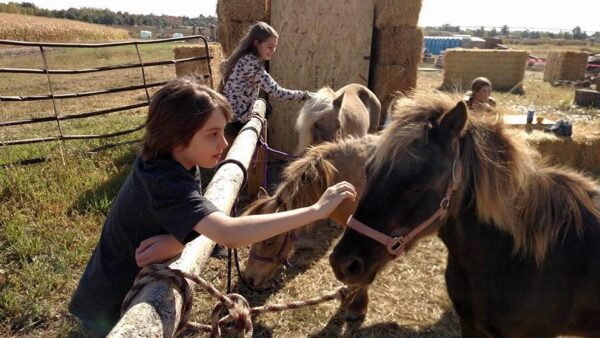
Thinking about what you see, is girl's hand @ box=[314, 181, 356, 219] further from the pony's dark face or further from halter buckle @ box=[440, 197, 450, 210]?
halter buckle @ box=[440, 197, 450, 210]

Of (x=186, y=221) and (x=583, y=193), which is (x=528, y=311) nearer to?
(x=583, y=193)

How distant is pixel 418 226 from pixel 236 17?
559cm

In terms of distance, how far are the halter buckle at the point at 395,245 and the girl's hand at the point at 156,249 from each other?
0.84 metres

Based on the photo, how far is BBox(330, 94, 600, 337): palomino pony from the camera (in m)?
1.74

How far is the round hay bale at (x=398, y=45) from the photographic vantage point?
6.71m

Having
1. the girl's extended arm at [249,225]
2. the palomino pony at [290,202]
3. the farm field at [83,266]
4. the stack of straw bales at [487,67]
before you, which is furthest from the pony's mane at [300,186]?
the stack of straw bales at [487,67]

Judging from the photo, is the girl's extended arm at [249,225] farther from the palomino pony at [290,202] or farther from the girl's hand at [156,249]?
the palomino pony at [290,202]

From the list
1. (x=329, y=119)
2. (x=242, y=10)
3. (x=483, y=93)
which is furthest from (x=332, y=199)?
(x=242, y=10)

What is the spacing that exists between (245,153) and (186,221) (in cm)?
171

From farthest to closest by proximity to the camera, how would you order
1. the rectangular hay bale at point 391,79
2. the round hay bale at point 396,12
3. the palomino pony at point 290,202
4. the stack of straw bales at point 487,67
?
the stack of straw bales at point 487,67
the rectangular hay bale at point 391,79
the round hay bale at point 396,12
the palomino pony at point 290,202

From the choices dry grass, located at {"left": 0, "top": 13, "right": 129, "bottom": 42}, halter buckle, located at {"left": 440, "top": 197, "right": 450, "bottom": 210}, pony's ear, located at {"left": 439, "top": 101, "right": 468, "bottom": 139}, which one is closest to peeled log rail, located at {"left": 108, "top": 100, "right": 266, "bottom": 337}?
halter buckle, located at {"left": 440, "top": 197, "right": 450, "bottom": 210}

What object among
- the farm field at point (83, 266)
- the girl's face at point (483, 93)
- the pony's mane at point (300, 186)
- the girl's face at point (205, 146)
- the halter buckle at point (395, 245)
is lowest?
the farm field at point (83, 266)

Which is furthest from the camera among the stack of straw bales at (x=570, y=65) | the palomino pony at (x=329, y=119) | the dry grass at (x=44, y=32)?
the dry grass at (x=44, y=32)

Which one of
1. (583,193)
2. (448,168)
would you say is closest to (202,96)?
(448,168)
